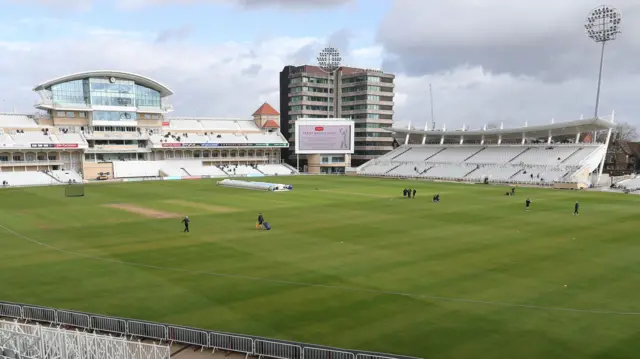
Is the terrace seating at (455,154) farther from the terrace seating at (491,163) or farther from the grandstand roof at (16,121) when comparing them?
the grandstand roof at (16,121)

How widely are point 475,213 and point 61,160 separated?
239 feet

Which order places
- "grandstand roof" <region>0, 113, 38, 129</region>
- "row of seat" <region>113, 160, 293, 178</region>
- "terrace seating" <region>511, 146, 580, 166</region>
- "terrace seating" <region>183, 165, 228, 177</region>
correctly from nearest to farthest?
"terrace seating" <region>511, 146, 580, 166</region> < "grandstand roof" <region>0, 113, 38, 129</region> < "row of seat" <region>113, 160, 293, 178</region> < "terrace seating" <region>183, 165, 228, 177</region>

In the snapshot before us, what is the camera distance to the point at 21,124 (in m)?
80.7

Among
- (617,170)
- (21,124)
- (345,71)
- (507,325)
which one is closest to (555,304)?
(507,325)

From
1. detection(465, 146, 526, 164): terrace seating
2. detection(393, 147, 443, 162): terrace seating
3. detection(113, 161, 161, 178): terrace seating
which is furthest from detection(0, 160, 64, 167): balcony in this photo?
detection(465, 146, 526, 164): terrace seating

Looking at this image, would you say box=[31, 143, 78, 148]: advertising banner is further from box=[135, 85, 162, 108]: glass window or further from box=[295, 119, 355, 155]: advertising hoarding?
box=[295, 119, 355, 155]: advertising hoarding

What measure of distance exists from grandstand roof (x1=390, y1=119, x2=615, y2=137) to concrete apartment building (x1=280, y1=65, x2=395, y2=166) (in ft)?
45.5

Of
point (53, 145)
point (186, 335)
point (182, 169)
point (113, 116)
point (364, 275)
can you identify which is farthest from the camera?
point (182, 169)

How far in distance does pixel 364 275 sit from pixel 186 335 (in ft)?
30.0

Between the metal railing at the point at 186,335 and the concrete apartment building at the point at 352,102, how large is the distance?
9438 centimetres

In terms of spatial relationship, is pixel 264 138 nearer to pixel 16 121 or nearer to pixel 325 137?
pixel 325 137

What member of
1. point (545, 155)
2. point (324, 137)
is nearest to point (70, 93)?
point (324, 137)

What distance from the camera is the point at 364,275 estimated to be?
2003cm

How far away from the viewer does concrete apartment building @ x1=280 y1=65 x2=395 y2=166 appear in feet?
348
